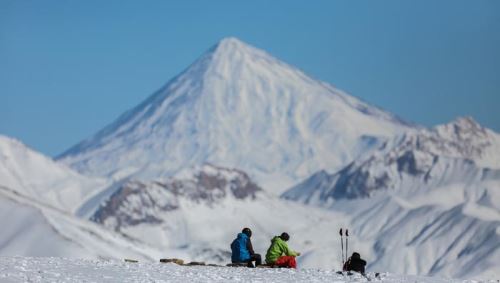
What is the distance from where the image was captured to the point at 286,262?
56438 mm

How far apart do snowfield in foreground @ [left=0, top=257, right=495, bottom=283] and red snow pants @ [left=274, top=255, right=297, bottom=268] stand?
58.4 inches

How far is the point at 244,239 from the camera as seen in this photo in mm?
57500

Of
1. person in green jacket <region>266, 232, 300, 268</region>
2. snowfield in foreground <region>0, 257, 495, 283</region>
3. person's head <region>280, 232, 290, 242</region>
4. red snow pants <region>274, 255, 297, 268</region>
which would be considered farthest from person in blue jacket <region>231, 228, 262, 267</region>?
snowfield in foreground <region>0, 257, 495, 283</region>

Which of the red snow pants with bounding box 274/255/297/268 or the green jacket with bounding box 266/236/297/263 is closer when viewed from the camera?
the red snow pants with bounding box 274/255/297/268

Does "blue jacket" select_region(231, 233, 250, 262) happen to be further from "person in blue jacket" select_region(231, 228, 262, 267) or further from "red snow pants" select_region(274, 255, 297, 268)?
"red snow pants" select_region(274, 255, 297, 268)

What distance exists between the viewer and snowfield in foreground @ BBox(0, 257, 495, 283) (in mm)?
48594

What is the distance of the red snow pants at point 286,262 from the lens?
2219 inches

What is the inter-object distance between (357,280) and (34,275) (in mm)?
10900

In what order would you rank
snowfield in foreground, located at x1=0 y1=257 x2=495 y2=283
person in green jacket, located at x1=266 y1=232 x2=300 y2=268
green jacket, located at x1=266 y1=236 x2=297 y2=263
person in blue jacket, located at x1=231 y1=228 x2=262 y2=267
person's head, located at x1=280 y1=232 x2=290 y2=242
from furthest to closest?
person in blue jacket, located at x1=231 y1=228 x2=262 y2=267 → green jacket, located at x1=266 y1=236 x2=297 y2=263 → person in green jacket, located at x1=266 y1=232 x2=300 y2=268 → person's head, located at x1=280 y1=232 x2=290 y2=242 → snowfield in foreground, located at x1=0 y1=257 x2=495 y2=283

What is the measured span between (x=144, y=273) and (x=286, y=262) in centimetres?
721

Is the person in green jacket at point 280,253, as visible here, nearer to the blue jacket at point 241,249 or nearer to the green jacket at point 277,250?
the green jacket at point 277,250

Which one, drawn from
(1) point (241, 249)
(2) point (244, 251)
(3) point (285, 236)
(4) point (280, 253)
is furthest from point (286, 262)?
(1) point (241, 249)

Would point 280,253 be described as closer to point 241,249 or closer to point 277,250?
point 277,250

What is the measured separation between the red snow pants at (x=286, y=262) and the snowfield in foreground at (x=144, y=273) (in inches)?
58.4
